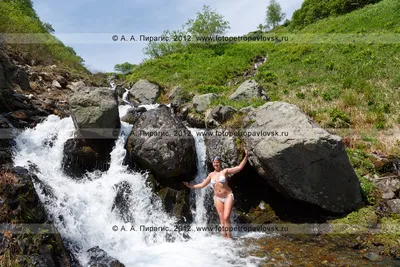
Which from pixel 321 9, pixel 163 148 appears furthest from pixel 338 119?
pixel 321 9

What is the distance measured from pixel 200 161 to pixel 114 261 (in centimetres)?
550

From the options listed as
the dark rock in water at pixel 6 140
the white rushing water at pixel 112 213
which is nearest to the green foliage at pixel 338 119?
the white rushing water at pixel 112 213

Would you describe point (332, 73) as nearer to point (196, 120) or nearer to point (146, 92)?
point (196, 120)

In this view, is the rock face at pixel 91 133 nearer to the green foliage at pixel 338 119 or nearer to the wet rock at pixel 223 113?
the wet rock at pixel 223 113

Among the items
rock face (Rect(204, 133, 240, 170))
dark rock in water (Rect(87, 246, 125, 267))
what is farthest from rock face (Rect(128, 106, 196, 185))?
dark rock in water (Rect(87, 246, 125, 267))

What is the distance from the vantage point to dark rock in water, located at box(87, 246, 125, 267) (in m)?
6.08

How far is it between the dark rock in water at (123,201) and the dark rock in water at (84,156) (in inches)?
53.1

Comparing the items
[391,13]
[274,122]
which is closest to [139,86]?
[274,122]

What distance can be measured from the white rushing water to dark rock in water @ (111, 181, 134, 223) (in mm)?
34

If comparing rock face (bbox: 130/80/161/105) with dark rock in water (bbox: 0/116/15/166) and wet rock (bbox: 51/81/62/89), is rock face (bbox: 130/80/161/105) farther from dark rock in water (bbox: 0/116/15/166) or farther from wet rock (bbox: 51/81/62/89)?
dark rock in water (bbox: 0/116/15/166)

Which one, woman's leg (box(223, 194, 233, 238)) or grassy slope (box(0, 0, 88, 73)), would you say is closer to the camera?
woman's leg (box(223, 194, 233, 238))

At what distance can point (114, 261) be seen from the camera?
241 inches

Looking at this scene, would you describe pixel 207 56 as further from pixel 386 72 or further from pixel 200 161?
pixel 200 161

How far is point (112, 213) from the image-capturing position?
29.1ft
